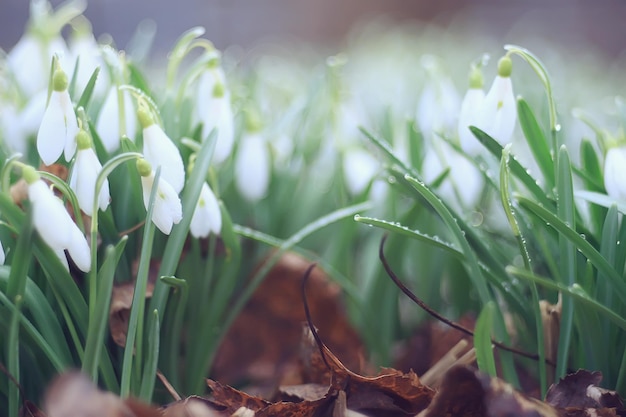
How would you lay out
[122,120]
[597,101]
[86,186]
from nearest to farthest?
[86,186]
[122,120]
[597,101]

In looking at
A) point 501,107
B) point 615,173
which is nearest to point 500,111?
point 501,107

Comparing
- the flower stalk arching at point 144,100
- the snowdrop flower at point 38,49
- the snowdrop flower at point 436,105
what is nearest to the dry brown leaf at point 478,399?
the flower stalk arching at point 144,100

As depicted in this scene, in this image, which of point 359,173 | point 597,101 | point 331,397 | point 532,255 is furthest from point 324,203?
point 597,101

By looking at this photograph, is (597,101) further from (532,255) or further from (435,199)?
(435,199)

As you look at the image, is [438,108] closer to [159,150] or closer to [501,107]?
[501,107]

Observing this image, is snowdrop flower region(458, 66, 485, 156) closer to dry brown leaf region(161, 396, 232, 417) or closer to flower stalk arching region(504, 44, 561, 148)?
flower stalk arching region(504, 44, 561, 148)

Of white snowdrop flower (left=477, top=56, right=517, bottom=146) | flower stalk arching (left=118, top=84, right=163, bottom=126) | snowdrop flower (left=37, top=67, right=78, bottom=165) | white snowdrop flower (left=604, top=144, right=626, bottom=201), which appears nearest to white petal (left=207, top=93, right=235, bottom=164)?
flower stalk arching (left=118, top=84, right=163, bottom=126)

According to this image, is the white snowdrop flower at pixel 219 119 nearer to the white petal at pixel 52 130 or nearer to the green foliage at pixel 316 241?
the green foliage at pixel 316 241
